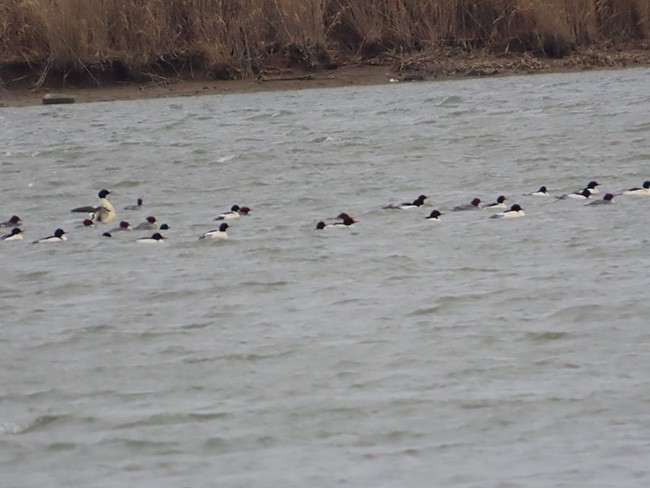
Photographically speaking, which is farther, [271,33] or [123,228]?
[271,33]

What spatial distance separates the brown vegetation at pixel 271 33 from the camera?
29.8 m

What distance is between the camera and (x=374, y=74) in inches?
1191

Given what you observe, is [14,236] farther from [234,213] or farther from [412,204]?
[412,204]

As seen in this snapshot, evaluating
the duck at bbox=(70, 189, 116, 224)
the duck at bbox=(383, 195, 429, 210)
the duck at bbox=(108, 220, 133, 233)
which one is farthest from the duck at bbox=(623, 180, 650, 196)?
the duck at bbox=(70, 189, 116, 224)

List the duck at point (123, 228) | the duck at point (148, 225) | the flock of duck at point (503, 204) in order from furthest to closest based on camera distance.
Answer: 1. the duck at point (123, 228)
2. the duck at point (148, 225)
3. the flock of duck at point (503, 204)

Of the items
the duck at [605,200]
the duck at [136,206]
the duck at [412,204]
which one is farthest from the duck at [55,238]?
the duck at [605,200]

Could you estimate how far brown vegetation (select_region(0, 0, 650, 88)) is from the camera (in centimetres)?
2984

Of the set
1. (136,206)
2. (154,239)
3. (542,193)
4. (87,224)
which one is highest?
(154,239)

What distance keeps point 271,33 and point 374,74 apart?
2.40 m

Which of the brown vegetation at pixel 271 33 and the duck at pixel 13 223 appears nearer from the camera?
the duck at pixel 13 223

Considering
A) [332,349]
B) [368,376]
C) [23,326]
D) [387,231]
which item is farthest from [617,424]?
[387,231]

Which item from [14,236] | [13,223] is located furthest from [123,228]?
[13,223]

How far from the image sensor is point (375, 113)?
25406 millimetres

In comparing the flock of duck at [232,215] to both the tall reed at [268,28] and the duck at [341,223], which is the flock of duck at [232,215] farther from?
the tall reed at [268,28]
